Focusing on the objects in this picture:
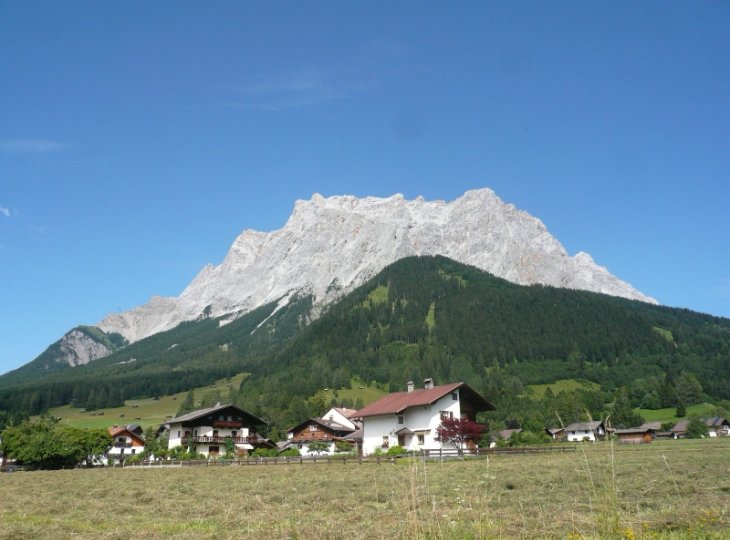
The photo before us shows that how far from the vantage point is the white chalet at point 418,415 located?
61812mm

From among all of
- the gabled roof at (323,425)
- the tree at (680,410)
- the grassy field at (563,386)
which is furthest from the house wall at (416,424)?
the tree at (680,410)

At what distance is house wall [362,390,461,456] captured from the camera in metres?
61.6

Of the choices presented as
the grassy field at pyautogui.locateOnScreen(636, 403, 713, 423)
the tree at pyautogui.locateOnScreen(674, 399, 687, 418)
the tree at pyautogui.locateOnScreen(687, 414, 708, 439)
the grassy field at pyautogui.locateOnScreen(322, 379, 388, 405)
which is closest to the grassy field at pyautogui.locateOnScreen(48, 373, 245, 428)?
the grassy field at pyautogui.locateOnScreen(322, 379, 388, 405)

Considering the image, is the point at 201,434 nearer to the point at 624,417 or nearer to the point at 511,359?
the point at 624,417

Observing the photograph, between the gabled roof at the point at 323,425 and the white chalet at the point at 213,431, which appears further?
the gabled roof at the point at 323,425

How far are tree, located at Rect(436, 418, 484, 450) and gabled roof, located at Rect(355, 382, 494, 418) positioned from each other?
342cm

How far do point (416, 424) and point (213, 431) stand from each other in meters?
38.1

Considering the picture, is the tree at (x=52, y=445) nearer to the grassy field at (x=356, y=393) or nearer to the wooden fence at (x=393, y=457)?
the wooden fence at (x=393, y=457)

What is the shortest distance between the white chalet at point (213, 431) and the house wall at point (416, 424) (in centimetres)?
2618

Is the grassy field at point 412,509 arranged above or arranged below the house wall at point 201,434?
below

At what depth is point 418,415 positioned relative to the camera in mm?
63281

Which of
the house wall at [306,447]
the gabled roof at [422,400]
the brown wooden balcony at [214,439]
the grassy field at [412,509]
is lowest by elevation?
the grassy field at [412,509]

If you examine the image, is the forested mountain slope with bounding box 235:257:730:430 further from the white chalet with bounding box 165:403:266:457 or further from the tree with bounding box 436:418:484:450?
the tree with bounding box 436:418:484:450

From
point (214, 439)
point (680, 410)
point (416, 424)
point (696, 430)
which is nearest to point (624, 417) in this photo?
point (680, 410)
